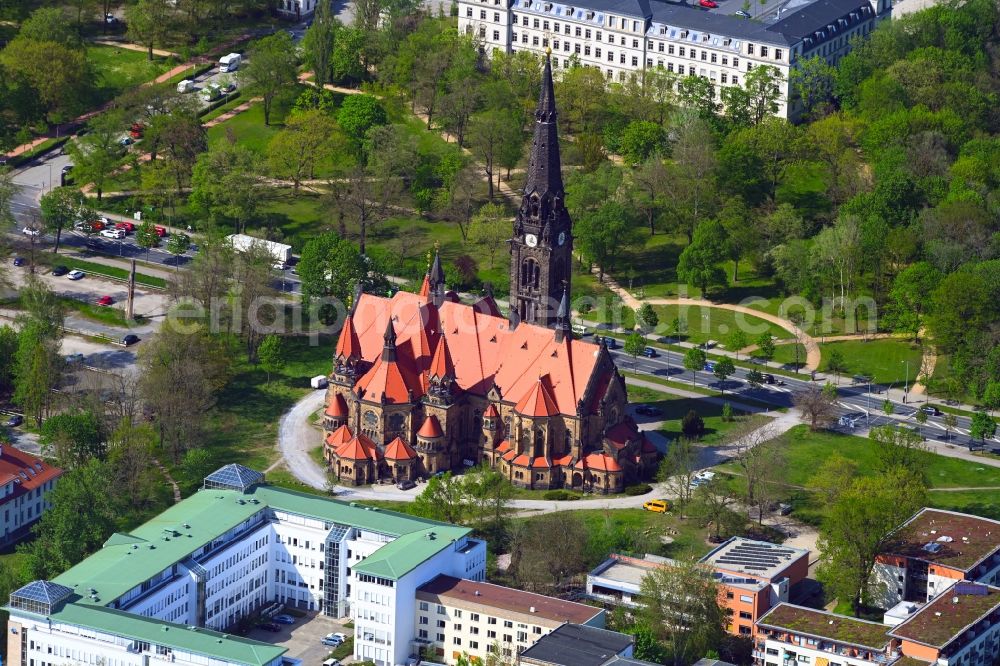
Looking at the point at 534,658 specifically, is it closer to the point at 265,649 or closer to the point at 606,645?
the point at 606,645

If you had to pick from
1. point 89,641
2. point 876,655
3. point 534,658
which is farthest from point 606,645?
point 89,641

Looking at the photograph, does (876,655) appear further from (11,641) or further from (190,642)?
(11,641)

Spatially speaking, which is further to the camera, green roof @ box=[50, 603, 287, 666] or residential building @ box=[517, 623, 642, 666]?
residential building @ box=[517, 623, 642, 666]

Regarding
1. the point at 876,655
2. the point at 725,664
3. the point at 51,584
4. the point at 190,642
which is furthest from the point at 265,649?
the point at 876,655

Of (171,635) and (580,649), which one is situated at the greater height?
(171,635)

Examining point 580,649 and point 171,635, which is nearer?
point 171,635
